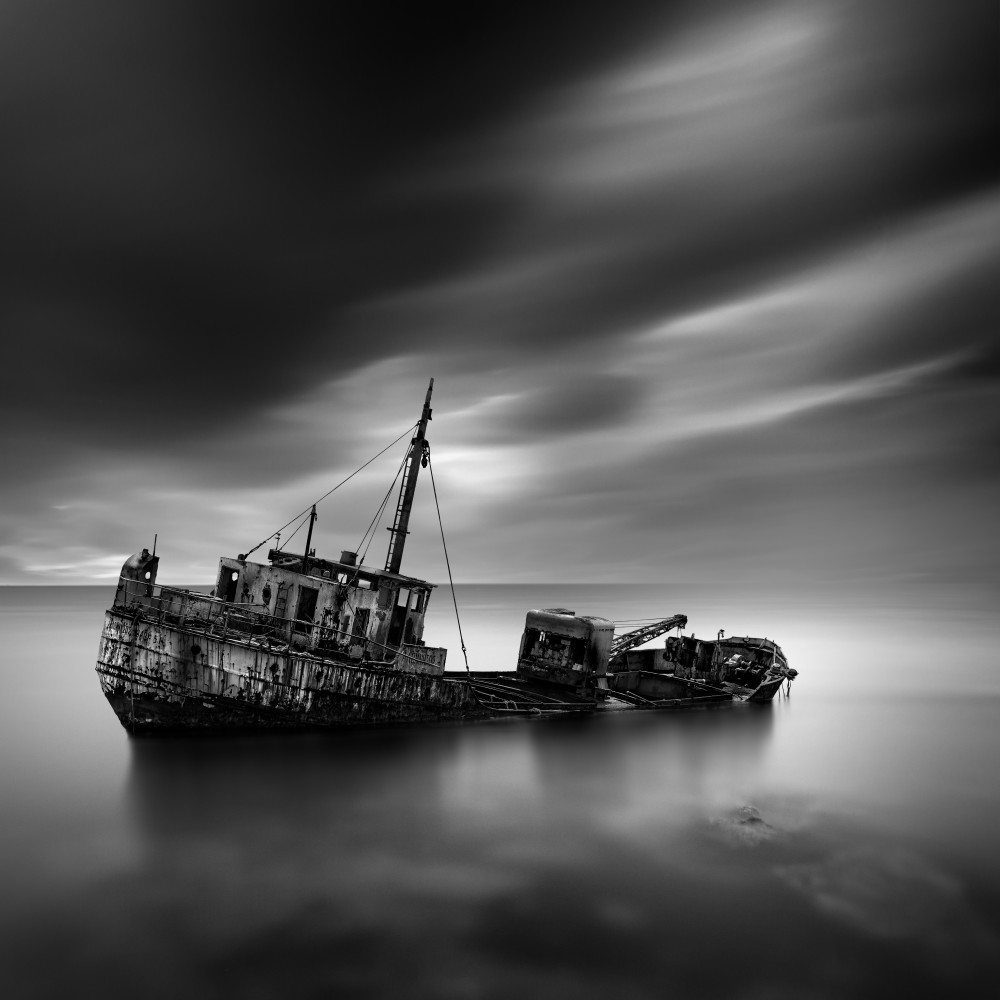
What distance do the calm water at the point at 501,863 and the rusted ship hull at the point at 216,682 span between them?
0.91 metres

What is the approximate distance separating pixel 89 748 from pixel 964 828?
26052mm

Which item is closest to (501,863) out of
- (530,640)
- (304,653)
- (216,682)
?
(304,653)

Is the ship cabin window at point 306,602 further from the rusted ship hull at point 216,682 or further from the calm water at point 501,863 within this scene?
the calm water at point 501,863

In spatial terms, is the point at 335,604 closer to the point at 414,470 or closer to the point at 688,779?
the point at 414,470

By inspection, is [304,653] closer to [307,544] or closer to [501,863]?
[307,544]

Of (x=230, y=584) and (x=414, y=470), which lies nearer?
(x=230, y=584)

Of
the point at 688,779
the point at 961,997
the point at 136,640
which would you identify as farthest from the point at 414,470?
the point at 961,997

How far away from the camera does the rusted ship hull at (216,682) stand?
65.8 ft

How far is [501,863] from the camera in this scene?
14.9 meters

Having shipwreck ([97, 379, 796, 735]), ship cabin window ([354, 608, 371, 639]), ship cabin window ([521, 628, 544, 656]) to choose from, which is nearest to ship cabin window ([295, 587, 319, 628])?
shipwreck ([97, 379, 796, 735])

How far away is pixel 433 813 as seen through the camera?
1798 centimetres

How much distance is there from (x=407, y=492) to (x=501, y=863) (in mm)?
13856

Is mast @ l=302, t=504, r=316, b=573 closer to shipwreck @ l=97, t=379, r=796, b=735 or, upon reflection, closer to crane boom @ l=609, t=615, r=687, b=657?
shipwreck @ l=97, t=379, r=796, b=735

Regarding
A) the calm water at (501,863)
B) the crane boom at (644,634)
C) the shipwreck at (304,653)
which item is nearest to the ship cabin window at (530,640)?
the shipwreck at (304,653)
